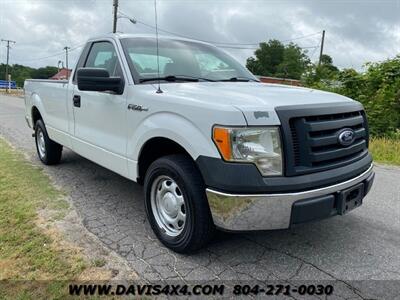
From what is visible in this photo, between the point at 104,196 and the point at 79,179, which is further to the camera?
the point at 79,179

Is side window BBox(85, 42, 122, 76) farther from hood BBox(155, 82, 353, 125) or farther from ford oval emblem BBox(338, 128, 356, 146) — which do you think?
ford oval emblem BBox(338, 128, 356, 146)

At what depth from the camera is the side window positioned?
4141mm

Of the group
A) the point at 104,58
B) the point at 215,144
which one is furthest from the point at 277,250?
the point at 104,58

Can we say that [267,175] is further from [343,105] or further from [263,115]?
[343,105]

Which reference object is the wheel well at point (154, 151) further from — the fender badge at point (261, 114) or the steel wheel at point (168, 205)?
the fender badge at point (261, 114)

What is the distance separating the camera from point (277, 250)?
133 inches

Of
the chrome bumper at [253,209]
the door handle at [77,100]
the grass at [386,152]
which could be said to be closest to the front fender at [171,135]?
the chrome bumper at [253,209]

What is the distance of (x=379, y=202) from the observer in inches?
185

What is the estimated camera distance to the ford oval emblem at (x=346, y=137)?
120 inches

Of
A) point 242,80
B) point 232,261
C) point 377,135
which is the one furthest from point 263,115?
point 377,135

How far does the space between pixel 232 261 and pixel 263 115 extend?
A: 4.12 feet

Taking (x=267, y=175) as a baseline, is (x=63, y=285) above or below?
below

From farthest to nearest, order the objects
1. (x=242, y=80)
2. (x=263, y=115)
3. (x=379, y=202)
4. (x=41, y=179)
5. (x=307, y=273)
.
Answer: (x=41, y=179) → (x=379, y=202) → (x=242, y=80) → (x=307, y=273) → (x=263, y=115)

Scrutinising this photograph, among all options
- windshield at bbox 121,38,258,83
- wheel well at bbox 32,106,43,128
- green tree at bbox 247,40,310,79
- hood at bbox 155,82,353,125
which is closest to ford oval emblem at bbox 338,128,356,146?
hood at bbox 155,82,353,125
